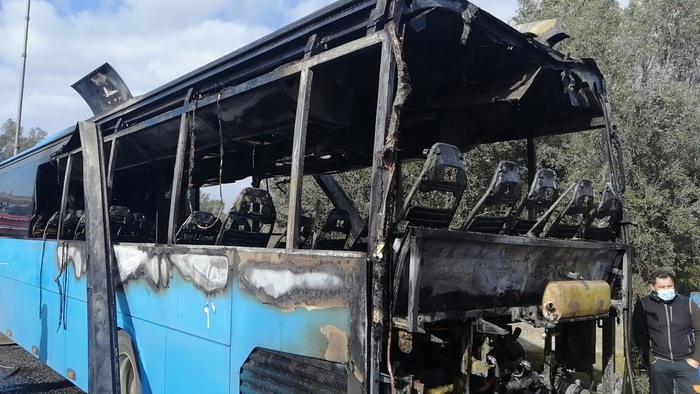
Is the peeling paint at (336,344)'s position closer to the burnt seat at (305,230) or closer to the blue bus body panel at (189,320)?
the blue bus body panel at (189,320)

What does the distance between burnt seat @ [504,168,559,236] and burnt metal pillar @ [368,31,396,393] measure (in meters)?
1.20

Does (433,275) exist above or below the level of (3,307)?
above

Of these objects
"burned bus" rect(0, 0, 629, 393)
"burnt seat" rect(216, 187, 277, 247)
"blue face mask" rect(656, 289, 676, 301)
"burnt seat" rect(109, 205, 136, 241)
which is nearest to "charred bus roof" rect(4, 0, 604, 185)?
"burned bus" rect(0, 0, 629, 393)

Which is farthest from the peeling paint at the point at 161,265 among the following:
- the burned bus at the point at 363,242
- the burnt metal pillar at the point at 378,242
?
the burnt metal pillar at the point at 378,242

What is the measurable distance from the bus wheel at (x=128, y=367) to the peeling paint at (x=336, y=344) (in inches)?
106

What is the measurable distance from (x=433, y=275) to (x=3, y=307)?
7.68 metres

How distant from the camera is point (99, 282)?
15.6 feet

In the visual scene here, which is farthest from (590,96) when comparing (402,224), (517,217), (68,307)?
(68,307)

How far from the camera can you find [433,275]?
9.18 feet

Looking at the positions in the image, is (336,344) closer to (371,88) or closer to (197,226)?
(197,226)

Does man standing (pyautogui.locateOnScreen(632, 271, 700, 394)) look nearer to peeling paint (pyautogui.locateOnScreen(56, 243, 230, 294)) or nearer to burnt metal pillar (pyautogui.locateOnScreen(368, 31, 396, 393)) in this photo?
burnt metal pillar (pyautogui.locateOnScreen(368, 31, 396, 393))

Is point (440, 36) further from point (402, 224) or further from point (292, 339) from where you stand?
point (292, 339)

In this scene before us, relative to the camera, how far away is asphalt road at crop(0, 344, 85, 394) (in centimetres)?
699

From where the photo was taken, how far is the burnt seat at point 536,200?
3.45 metres
